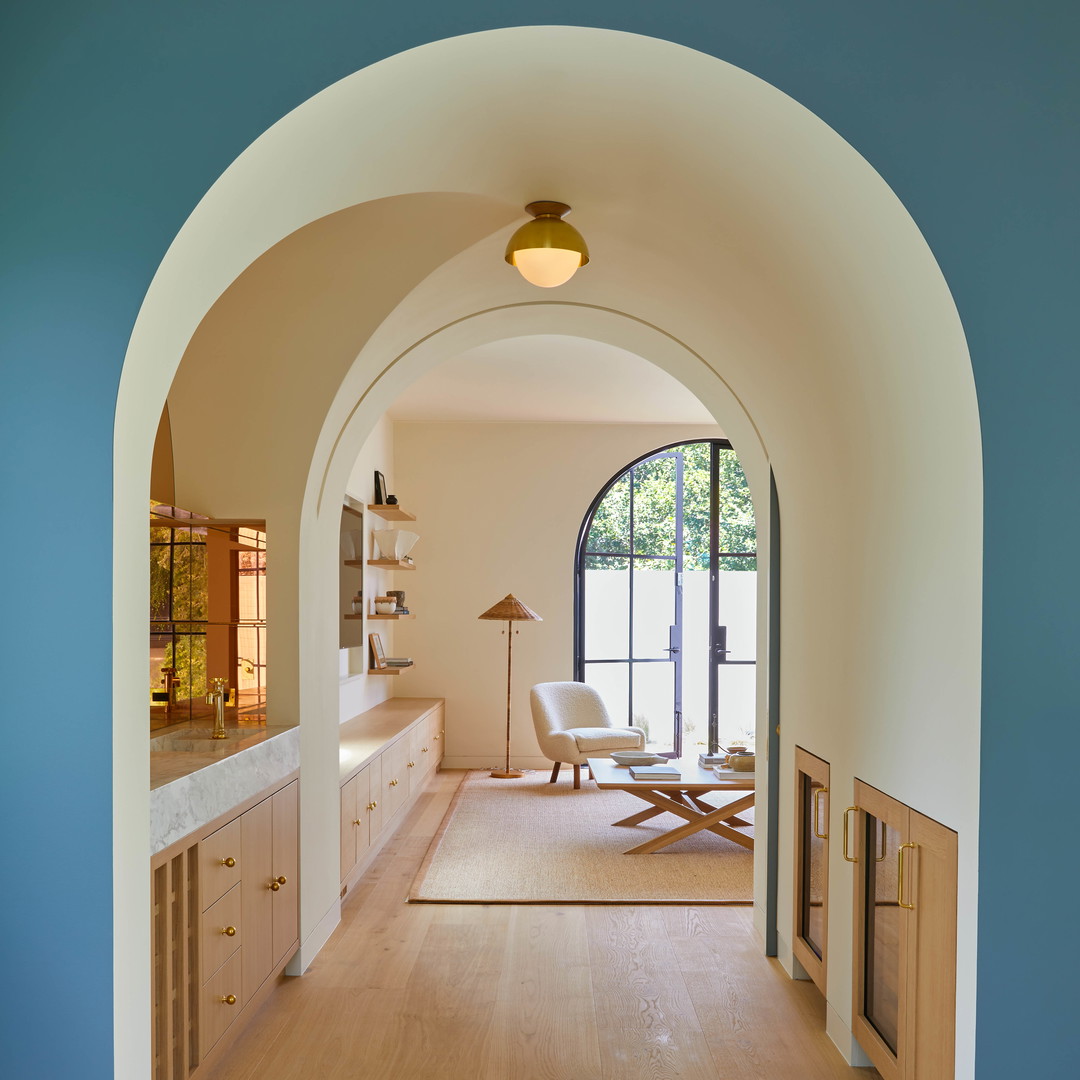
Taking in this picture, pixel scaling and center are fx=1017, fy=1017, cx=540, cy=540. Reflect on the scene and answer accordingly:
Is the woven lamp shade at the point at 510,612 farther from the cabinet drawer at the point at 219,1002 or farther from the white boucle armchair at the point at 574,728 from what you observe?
the cabinet drawer at the point at 219,1002

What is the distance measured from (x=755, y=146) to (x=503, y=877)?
4179 millimetres

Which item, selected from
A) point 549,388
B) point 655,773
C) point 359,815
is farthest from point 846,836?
point 549,388

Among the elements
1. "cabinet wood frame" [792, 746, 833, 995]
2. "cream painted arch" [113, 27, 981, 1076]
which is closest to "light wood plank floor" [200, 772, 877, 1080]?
"cabinet wood frame" [792, 746, 833, 995]

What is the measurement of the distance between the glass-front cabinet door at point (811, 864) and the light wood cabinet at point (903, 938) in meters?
0.37

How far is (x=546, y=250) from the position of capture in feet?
9.87

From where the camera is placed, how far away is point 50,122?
202 cm

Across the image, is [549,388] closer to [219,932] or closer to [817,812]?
[817,812]

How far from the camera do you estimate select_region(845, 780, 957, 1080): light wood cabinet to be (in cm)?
234

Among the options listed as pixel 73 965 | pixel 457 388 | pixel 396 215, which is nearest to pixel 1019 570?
pixel 73 965

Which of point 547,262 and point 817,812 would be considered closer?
point 547,262

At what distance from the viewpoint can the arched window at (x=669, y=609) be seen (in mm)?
9359

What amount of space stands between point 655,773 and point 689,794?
0.37m

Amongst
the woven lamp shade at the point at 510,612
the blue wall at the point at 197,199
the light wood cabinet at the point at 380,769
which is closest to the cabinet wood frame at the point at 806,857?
the blue wall at the point at 197,199

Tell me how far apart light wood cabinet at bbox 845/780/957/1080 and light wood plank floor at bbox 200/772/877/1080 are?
369 millimetres
